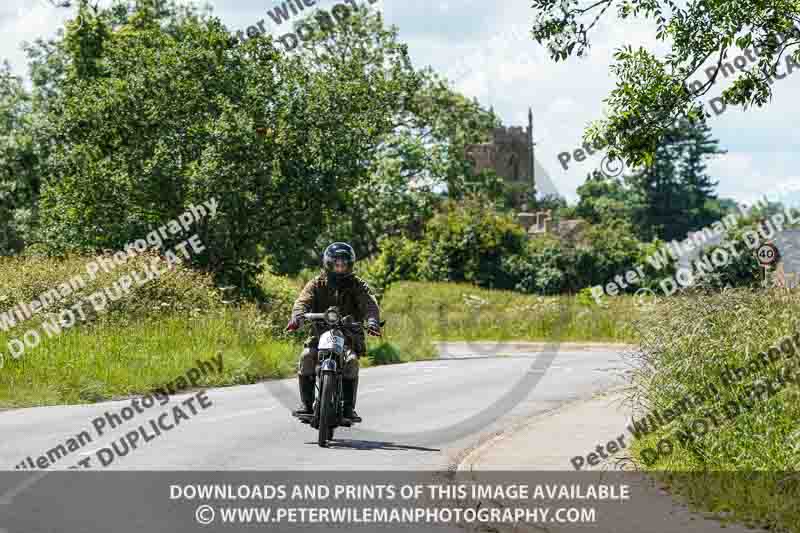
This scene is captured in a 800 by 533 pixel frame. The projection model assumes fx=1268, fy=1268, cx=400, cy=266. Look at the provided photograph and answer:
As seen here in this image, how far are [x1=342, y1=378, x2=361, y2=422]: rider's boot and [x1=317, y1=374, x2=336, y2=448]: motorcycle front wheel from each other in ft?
0.83

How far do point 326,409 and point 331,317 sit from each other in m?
0.93

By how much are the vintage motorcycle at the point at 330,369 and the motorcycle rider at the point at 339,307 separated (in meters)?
0.14

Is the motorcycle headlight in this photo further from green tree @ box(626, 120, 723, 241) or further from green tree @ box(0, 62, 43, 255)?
green tree @ box(626, 120, 723, 241)

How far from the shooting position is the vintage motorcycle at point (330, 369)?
1269 cm

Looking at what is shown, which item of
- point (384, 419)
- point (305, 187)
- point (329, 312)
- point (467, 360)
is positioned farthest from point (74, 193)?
point (329, 312)

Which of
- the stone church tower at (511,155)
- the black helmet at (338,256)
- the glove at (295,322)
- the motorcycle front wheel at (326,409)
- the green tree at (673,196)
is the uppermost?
the stone church tower at (511,155)

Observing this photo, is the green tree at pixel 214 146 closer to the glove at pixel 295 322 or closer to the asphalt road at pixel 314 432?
the asphalt road at pixel 314 432

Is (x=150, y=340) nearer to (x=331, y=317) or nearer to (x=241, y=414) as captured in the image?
(x=241, y=414)

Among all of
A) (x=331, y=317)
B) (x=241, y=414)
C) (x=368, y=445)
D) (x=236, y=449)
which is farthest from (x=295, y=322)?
(x=241, y=414)

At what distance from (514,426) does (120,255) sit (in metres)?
14.7

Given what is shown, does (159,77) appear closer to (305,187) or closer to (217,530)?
(305,187)

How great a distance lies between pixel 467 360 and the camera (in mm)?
31141

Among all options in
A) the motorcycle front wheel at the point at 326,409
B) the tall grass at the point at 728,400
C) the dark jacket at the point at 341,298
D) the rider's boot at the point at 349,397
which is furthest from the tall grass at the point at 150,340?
the motorcycle front wheel at the point at 326,409

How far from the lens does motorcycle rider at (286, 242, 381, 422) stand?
13.2 metres
